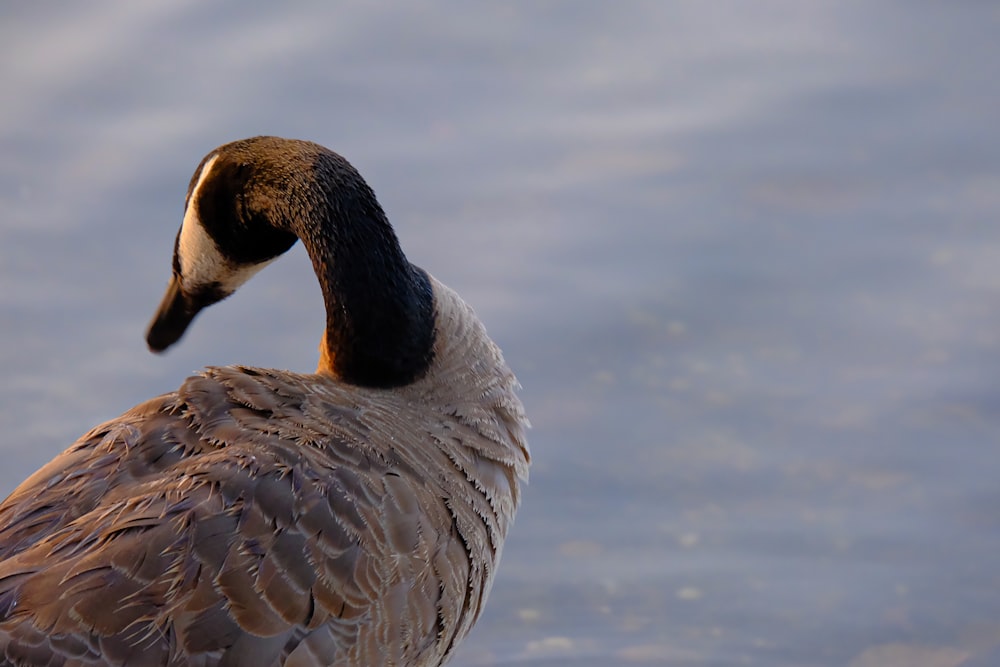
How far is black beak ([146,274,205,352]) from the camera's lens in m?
4.98

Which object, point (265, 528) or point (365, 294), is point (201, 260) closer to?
point (365, 294)

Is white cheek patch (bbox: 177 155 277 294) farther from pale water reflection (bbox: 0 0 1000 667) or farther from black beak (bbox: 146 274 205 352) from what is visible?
pale water reflection (bbox: 0 0 1000 667)

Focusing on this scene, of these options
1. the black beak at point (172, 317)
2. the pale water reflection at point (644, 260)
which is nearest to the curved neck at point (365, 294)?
the black beak at point (172, 317)

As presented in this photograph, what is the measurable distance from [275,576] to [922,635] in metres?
2.80

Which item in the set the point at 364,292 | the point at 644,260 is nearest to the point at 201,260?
the point at 364,292

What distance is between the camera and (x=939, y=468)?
18.6ft

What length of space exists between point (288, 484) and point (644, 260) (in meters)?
3.01

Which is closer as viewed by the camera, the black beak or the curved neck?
the curved neck

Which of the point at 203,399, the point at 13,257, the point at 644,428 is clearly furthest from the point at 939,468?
the point at 13,257

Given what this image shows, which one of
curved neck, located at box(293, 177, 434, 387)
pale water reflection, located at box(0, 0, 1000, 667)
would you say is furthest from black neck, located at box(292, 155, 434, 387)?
pale water reflection, located at box(0, 0, 1000, 667)

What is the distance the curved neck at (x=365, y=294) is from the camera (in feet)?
14.4

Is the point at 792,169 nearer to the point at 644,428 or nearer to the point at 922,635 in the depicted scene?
the point at 644,428

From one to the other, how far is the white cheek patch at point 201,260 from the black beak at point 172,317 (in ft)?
0.24

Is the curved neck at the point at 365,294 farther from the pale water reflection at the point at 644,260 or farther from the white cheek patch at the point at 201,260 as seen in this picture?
the pale water reflection at the point at 644,260
